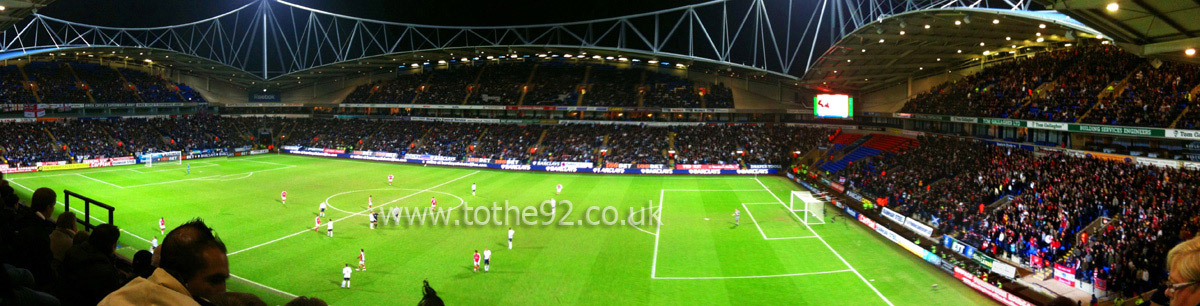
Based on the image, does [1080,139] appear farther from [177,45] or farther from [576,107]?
[177,45]

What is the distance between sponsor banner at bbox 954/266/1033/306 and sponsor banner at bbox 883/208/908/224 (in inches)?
252

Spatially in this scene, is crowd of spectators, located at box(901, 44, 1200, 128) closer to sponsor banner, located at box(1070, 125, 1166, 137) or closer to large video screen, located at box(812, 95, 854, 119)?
Answer: sponsor banner, located at box(1070, 125, 1166, 137)

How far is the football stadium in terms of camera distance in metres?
17.7

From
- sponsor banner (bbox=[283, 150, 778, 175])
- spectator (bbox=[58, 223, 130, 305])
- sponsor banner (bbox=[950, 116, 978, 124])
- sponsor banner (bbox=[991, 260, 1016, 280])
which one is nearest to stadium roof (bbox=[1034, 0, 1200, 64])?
sponsor banner (bbox=[991, 260, 1016, 280])

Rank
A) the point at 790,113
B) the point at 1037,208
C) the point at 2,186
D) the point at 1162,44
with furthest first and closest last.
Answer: the point at 790,113 → the point at 1037,208 → the point at 1162,44 → the point at 2,186

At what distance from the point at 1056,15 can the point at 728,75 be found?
134ft

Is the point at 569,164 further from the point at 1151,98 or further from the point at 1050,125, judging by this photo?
the point at 1151,98

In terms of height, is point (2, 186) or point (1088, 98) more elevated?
point (1088, 98)

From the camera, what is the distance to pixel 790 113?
59.8 m

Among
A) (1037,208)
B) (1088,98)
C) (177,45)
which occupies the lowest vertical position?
(1037,208)

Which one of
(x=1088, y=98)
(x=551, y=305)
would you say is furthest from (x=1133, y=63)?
(x=551, y=305)

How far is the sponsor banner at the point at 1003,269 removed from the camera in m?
19.0

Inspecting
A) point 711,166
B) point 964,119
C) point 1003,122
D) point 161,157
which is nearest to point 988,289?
point 1003,122

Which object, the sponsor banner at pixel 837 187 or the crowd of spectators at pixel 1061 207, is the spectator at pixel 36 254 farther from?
the sponsor banner at pixel 837 187
